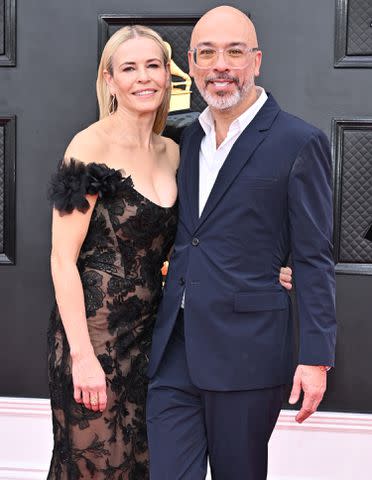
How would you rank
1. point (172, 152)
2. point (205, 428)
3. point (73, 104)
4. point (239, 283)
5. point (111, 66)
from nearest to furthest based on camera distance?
point (239, 283) → point (205, 428) → point (111, 66) → point (172, 152) → point (73, 104)

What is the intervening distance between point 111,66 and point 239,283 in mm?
722

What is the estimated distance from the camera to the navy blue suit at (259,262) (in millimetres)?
2064

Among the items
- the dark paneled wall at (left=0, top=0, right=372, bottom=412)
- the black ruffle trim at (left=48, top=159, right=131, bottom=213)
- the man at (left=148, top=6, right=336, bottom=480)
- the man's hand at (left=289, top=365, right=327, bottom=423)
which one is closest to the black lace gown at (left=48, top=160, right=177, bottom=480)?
the black ruffle trim at (left=48, top=159, right=131, bottom=213)

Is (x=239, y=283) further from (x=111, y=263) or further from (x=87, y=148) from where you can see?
(x=87, y=148)

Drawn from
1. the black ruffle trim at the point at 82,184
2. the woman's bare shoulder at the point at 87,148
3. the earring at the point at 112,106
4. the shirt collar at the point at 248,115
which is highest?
the earring at the point at 112,106

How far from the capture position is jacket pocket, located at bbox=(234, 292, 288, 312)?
6.82 ft

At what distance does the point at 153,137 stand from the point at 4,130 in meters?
1.06

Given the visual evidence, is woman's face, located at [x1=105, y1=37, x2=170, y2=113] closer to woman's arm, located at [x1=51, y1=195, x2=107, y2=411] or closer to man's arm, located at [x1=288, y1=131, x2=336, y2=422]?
woman's arm, located at [x1=51, y1=195, x2=107, y2=411]

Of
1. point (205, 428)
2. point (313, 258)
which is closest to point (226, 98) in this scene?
point (313, 258)

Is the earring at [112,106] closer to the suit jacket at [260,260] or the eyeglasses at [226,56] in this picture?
the eyeglasses at [226,56]

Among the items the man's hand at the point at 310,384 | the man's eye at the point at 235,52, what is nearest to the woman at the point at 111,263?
the man's eye at the point at 235,52

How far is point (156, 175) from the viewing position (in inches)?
90.9

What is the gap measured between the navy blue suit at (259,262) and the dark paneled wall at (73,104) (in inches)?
40.6

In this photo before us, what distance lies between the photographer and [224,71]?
216 centimetres
